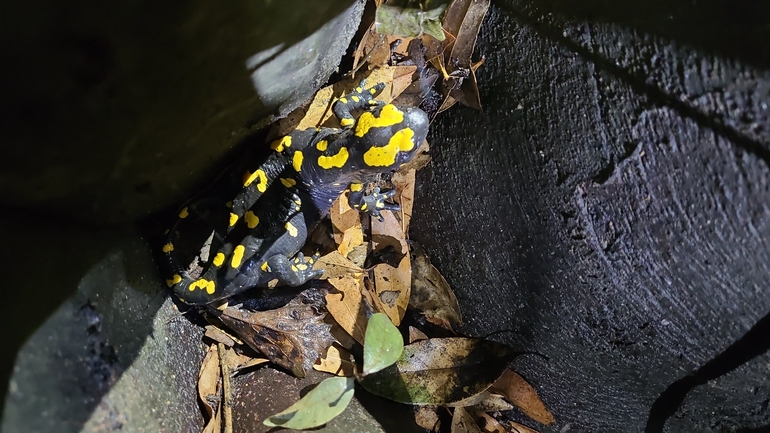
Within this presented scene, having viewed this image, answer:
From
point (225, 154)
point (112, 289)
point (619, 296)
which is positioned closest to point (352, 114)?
point (225, 154)

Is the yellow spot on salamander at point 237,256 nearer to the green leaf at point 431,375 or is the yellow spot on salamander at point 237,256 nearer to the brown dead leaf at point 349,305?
the brown dead leaf at point 349,305

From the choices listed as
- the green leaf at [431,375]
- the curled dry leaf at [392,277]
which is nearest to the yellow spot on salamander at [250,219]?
the curled dry leaf at [392,277]

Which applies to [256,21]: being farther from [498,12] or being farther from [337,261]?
[337,261]

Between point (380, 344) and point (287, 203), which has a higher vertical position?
point (287, 203)

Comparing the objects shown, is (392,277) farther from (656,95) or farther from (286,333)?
(656,95)

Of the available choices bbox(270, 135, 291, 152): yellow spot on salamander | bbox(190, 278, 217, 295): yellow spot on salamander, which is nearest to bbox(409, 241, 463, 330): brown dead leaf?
bbox(270, 135, 291, 152): yellow spot on salamander

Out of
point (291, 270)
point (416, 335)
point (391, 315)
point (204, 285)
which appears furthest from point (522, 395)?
point (204, 285)
